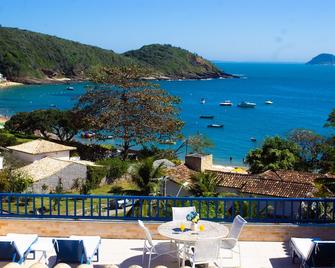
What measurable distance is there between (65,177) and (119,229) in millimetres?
23069

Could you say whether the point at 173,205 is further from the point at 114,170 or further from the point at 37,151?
the point at 37,151

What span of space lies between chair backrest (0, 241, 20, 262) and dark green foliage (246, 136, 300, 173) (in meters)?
29.2

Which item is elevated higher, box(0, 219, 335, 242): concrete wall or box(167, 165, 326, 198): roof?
box(0, 219, 335, 242): concrete wall

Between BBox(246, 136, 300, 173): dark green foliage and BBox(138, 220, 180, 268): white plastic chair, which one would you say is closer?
BBox(138, 220, 180, 268): white plastic chair

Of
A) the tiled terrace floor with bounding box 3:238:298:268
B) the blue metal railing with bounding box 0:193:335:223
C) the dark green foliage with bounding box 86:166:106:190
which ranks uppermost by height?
the blue metal railing with bounding box 0:193:335:223

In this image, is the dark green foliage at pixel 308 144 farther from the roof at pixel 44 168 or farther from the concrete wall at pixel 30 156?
the roof at pixel 44 168

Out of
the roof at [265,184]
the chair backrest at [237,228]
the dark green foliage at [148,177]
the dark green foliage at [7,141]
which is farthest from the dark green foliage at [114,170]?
the chair backrest at [237,228]

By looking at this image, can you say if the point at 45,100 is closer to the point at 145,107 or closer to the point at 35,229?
the point at 145,107

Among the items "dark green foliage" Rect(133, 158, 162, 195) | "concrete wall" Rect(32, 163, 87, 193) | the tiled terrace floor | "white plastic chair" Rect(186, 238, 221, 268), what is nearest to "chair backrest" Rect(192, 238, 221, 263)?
"white plastic chair" Rect(186, 238, 221, 268)

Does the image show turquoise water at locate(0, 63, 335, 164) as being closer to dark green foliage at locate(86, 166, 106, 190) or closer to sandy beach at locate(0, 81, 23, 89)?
sandy beach at locate(0, 81, 23, 89)

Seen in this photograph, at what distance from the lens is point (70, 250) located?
793cm

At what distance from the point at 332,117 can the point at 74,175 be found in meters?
19.9

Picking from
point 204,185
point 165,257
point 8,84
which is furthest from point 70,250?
point 8,84

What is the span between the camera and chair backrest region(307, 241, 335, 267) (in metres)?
7.73
